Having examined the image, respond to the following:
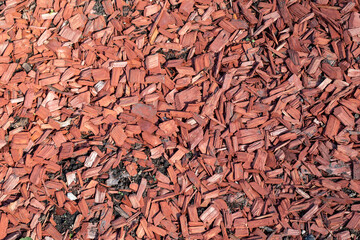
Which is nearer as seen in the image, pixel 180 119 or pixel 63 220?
pixel 63 220

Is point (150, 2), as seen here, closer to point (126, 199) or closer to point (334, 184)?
point (126, 199)

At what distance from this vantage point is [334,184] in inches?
112

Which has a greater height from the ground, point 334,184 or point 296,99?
point 296,99

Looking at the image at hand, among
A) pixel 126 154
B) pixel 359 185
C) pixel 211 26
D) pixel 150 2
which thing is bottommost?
pixel 359 185

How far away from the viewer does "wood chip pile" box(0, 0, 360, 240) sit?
9.29ft

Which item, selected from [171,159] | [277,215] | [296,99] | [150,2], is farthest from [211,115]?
[150,2]

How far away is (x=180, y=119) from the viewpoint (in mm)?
2967

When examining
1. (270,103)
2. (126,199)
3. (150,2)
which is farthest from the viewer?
(150,2)

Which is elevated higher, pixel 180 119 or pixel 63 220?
pixel 180 119

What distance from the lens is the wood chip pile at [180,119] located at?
283cm

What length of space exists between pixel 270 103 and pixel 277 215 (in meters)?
0.82

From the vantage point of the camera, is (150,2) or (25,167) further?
(150,2)

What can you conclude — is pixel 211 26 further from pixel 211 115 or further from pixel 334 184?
pixel 334 184

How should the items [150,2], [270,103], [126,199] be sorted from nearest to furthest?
[126,199] < [270,103] < [150,2]
